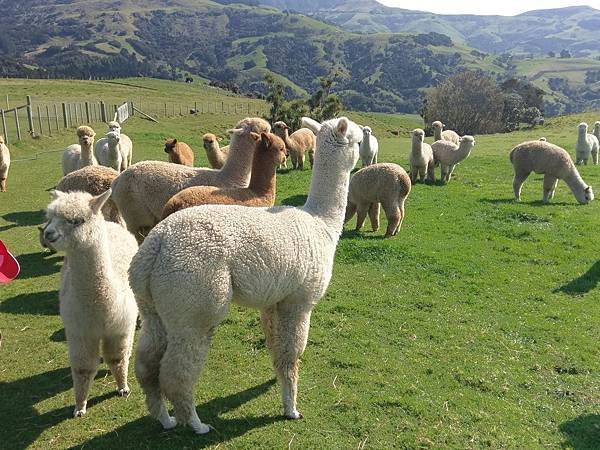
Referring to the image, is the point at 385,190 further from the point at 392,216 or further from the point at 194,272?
the point at 194,272

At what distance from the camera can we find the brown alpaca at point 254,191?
5629mm

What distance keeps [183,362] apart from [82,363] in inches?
53.9

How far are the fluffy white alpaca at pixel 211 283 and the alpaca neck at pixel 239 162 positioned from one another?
2415 mm

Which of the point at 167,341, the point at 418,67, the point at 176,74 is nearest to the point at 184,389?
the point at 167,341

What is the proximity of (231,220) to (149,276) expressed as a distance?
75 centimetres

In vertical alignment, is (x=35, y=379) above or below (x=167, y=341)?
below

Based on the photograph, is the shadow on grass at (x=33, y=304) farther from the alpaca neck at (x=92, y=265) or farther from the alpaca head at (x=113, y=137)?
the alpaca head at (x=113, y=137)

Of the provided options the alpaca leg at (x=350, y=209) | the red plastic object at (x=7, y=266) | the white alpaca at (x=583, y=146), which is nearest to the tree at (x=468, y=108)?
the white alpaca at (x=583, y=146)

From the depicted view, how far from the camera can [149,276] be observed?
3.77 m

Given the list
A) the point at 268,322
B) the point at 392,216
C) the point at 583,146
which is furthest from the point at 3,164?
the point at 583,146

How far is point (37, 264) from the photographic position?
342 inches

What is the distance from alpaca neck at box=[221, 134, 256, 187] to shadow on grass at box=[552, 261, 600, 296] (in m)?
5.31

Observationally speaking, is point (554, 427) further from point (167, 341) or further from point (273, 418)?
point (167, 341)

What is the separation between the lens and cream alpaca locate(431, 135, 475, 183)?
16.3m
